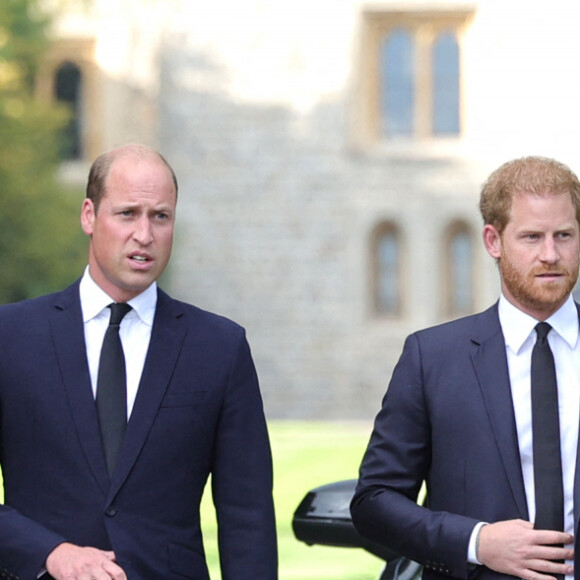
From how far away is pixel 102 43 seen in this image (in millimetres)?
24266

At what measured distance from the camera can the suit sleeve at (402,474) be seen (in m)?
3.28

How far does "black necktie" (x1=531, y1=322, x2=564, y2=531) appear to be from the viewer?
316 cm

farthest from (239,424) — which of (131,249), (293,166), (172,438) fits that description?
(293,166)

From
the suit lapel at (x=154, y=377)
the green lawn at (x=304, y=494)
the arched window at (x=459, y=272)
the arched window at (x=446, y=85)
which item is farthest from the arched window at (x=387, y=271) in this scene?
the suit lapel at (x=154, y=377)

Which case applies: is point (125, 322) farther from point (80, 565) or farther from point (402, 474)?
point (402, 474)

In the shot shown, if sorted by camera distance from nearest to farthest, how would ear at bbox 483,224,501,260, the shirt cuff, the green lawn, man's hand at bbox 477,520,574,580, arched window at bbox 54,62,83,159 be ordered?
man's hand at bbox 477,520,574,580
the shirt cuff
ear at bbox 483,224,501,260
the green lawn
arched window at bbox 54,62,83,159

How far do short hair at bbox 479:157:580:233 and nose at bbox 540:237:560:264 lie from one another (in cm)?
10

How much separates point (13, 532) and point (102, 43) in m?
21.6

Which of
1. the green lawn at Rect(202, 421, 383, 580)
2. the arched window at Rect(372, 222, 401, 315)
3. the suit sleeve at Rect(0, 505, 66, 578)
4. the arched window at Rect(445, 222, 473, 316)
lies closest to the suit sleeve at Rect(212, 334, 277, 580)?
the suit sleeve at Rect(0, 505, 66, 578)

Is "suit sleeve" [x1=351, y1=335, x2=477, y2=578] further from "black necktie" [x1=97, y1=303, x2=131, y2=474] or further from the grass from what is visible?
the grass

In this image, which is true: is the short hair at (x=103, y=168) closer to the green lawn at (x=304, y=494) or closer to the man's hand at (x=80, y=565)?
the man's hand at (x=80, y=565)

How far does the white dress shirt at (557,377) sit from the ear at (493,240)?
0.12 metres

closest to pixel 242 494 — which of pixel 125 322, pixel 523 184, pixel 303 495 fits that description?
pixel 125 322

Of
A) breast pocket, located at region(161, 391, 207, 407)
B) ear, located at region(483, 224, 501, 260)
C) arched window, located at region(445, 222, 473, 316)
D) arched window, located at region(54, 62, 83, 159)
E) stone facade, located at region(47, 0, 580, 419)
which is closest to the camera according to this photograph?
ear, located at region(483, 224, 501, 260)
